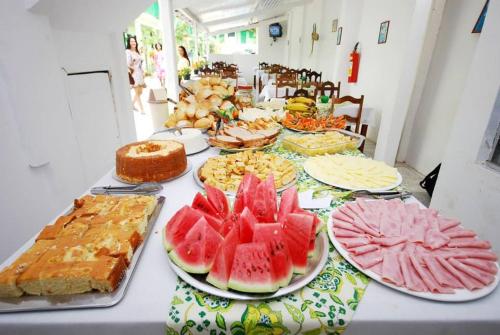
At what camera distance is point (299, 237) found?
29.1 inches

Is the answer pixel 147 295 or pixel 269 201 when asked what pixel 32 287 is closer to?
pixel 147 295

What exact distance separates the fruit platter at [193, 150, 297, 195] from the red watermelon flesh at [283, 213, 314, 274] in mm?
433

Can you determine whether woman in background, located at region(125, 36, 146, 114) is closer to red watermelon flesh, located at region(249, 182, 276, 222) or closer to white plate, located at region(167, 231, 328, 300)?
red watermelon flesh, located at region(249, 182, 276, 222)

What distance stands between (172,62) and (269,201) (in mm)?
6657

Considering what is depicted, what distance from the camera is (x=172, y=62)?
21.6 feet

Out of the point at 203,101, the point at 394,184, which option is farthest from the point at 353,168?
the point at 203,101

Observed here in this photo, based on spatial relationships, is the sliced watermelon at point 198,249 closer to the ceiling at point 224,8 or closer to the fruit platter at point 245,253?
the fruit platter at point 245,253

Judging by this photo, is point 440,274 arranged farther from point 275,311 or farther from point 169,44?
point 169,44

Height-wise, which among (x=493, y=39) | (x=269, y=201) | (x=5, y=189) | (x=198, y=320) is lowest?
(x=5, y=189)

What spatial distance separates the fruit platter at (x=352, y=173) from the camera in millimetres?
1254

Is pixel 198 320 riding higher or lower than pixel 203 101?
lower

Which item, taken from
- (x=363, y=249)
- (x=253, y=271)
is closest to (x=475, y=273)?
(x=363, y=249)

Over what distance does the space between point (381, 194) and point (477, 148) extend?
3.89ft

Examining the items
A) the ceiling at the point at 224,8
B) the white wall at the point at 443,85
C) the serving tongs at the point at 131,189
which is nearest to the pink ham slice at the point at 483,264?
the serving tongs at the point at 131,189
